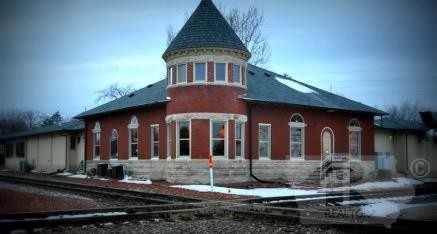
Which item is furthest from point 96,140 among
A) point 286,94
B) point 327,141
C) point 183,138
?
point 327,141

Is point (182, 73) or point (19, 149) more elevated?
point (182, 73)

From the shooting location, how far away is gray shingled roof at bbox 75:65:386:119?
86.2 ft

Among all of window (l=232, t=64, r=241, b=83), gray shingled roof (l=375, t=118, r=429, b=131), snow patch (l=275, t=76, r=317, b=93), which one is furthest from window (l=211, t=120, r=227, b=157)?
gray shingled roof (l=375, t=118, r=429, b=131)

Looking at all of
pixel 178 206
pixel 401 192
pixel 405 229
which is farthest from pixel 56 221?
pixel 401 192

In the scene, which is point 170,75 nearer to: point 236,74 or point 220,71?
point 220,71

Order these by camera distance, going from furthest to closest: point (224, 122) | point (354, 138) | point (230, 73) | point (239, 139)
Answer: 1. point (354, 138)
2. point (239, 139)
3. point (230, 73)
4. point (224, 122)

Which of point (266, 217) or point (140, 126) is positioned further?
point (140, 126)

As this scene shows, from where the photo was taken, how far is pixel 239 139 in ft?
81.6

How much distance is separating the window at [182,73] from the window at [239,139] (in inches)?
141

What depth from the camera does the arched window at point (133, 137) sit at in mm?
28953

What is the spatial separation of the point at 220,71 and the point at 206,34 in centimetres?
201

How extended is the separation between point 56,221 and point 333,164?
766 inches

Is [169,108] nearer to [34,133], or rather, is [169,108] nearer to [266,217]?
[266,217]

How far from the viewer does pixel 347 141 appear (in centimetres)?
3002
